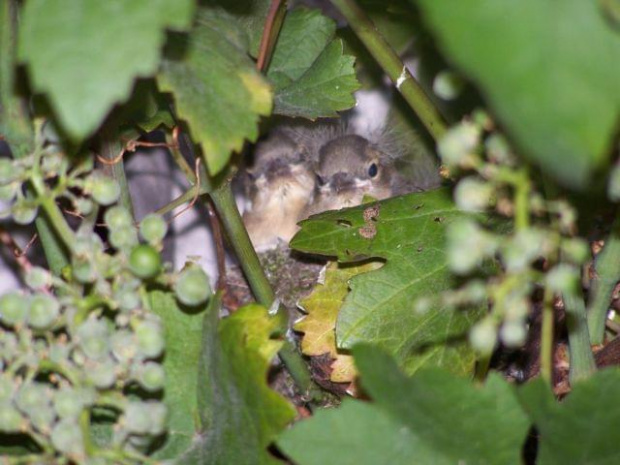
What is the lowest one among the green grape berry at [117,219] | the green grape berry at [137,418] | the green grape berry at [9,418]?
the green grape berry at [137,418]

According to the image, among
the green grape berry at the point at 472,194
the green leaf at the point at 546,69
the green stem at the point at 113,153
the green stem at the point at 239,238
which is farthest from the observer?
the green stem at the point at 239,238

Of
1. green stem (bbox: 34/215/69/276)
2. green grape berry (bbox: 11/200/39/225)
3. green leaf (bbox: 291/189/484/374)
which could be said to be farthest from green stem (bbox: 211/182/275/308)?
green grape berry (bbox: 11/200/39/225)

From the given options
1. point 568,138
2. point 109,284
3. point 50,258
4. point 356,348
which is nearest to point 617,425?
point 356,348

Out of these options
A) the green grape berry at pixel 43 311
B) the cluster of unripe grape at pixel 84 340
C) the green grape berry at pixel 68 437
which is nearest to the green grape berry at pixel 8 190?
the cluster of unripe grape at pixel 84 340

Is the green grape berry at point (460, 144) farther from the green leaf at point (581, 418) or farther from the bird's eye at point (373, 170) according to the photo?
the bird's eye at point (373, 170)

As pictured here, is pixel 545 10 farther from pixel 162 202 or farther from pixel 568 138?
pixel 162 202

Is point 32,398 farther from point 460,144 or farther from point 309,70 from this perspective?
point 309,70
